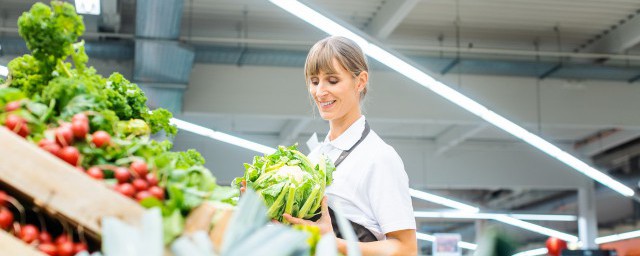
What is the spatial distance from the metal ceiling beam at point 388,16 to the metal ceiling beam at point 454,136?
4292 mm

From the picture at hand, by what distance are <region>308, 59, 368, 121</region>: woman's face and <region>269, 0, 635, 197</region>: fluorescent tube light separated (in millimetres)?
3832

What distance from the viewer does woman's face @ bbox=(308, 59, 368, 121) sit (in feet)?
7.47

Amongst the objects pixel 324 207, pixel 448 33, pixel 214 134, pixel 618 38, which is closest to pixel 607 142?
pixel 618 38

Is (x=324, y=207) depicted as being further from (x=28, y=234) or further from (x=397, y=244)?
(x=28, y=234)

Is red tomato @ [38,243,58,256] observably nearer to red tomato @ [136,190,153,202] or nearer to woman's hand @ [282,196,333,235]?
red tomato @ [136,190,153,202]

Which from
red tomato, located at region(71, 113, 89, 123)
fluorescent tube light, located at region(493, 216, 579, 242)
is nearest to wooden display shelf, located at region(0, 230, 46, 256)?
red tomato, located at region(71, 113, 89, 123)

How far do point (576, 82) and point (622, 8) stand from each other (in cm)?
259

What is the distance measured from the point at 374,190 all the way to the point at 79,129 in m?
0.95

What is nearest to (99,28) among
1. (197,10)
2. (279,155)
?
(197,10)

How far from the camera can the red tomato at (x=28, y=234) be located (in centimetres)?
132

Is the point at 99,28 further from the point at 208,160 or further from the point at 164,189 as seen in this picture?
the point at 164,189

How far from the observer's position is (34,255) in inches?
49.1

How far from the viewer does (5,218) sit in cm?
133

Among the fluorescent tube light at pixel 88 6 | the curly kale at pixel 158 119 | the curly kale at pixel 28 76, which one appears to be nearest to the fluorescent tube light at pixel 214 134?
the fluorescent tube light at pixel 88 6
